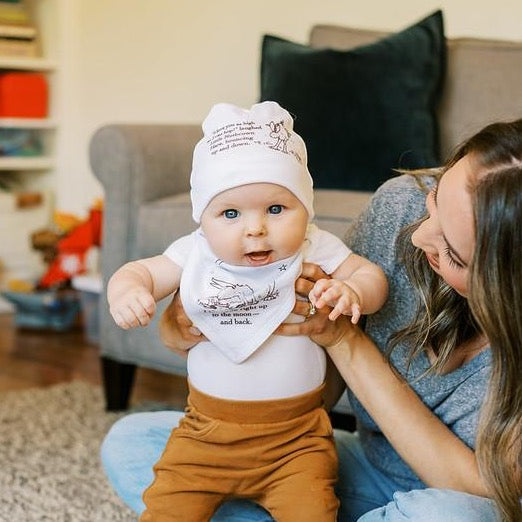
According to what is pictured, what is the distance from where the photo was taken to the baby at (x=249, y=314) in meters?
1.25

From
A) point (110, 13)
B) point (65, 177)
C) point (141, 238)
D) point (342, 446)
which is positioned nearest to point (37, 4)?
point (110, 13)

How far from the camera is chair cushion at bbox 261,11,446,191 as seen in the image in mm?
2453

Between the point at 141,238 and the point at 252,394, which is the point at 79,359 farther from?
the point at 252,394

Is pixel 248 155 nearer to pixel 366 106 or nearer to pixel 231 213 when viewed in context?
pixel 231 213

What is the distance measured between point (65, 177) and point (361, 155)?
173cm

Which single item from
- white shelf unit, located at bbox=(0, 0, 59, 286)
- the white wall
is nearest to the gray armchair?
the white wall

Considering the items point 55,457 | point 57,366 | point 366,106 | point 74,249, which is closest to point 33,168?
point 74,249

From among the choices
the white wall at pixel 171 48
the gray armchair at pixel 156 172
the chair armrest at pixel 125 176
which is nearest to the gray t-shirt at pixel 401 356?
the gray armchair at pixel 156 172

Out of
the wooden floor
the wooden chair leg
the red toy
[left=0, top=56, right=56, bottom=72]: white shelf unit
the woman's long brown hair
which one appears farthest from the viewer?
[left=0, top=56, right=56, bottom=72]: white shelf unit

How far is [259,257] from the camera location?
49.9 inches

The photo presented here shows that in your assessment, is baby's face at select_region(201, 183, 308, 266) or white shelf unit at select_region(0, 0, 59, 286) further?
white shelf unit at select_region(0, 0, 59, 286)

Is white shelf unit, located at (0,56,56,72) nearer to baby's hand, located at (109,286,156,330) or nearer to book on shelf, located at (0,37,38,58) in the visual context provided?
book on shelf, located at (0,37,38,58)

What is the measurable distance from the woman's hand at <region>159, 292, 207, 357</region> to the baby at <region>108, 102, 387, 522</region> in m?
0.02

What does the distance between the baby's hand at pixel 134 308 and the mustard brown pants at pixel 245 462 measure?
159mm
